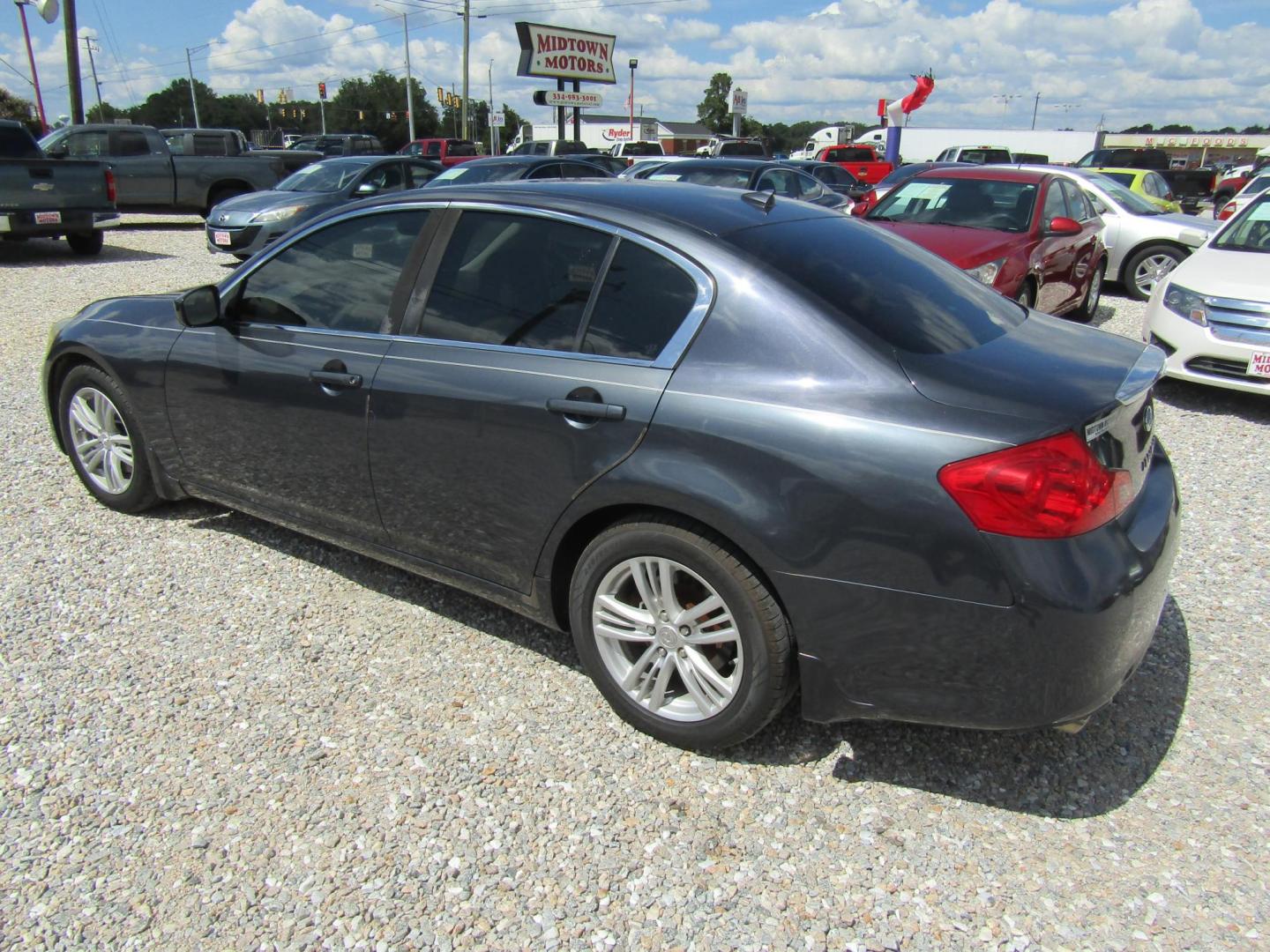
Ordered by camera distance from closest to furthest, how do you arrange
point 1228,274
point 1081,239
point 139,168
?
1. point 1228,274
2. point 1081,239
3. point 139,168

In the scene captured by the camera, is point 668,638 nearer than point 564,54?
Yes

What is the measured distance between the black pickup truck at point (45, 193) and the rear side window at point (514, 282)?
1216 centimetres

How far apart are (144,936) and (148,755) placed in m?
0.74

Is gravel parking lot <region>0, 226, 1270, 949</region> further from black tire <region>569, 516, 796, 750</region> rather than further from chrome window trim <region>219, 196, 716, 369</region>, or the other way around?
chrome window trim <region>219, 196, 716, 369</region>

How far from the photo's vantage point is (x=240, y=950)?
82.9 inches

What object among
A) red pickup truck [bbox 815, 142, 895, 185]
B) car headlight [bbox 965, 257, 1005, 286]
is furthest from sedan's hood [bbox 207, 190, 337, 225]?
red pickup truck [bbox 815, 142, 895, 185]

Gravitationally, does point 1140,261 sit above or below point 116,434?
above

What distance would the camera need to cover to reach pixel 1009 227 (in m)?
8.13

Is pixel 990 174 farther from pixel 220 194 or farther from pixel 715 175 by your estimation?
pixel 220 194

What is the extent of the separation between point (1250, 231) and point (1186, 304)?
1.51m

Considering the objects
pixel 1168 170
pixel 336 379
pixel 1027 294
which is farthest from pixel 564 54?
pixel 336 379

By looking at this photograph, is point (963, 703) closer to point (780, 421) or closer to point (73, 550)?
point (780, 421)

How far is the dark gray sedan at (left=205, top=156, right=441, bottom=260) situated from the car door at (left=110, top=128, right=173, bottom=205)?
17.4 feet

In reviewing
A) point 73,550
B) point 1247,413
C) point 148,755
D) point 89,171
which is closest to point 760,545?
point 148,755
